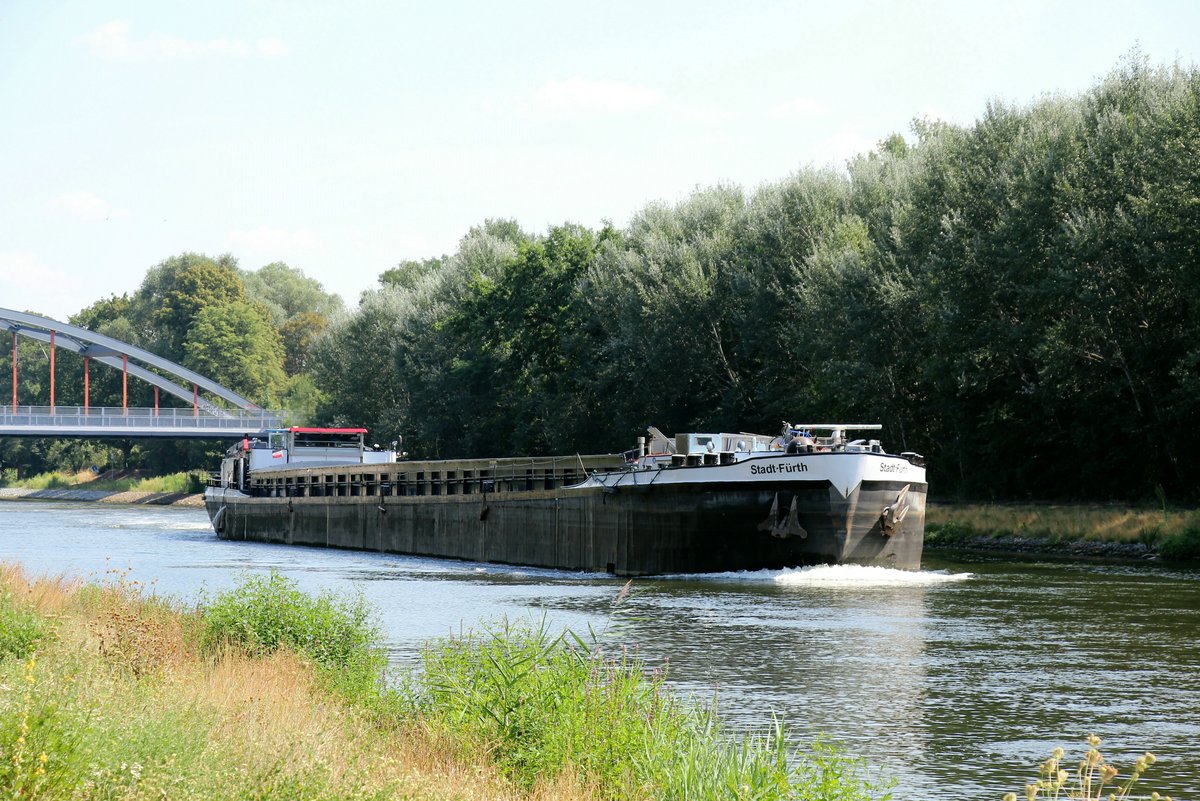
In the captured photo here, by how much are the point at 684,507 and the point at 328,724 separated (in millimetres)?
19956

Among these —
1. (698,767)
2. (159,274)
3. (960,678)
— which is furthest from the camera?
(159,274)

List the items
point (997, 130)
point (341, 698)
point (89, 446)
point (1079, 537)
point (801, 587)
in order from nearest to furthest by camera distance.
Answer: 1. point (341, 698)
2. point (801, 587)
3. point (1079, 537)
4. point (997, 130)
5. point (89, 446)

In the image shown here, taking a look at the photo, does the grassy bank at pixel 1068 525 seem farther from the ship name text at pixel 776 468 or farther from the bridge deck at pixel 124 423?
the bridge deck at pixel 124 423

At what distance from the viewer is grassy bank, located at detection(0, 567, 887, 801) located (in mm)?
8070

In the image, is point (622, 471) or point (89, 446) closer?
point (622, 471)

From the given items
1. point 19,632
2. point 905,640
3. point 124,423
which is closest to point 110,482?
point 124,423

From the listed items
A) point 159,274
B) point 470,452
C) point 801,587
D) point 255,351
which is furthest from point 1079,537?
point 159,274

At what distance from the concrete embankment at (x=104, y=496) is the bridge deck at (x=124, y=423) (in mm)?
6226

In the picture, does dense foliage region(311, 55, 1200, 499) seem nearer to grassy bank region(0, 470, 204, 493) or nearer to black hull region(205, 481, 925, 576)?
black hull region(205, 481, 925, 576)

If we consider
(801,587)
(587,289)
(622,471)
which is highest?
(587,289)

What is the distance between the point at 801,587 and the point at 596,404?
125 ft

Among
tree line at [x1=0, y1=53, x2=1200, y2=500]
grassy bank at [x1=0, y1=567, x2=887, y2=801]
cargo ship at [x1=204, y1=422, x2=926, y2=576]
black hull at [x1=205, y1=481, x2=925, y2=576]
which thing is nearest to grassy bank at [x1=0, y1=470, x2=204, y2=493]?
tree line at [x1=0, y1=53, x2=1200, y2=500]

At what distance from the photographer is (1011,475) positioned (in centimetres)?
4459

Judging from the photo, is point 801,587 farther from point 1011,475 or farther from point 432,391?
point 432,391
